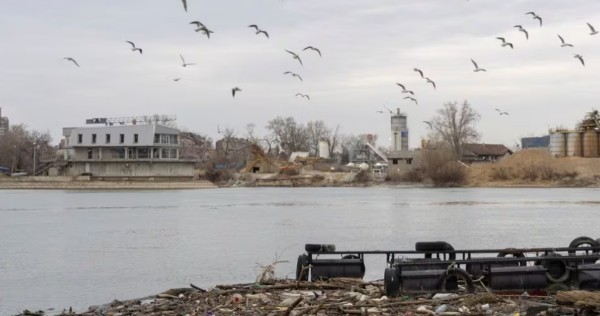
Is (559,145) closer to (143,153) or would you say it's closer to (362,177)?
(362,177)

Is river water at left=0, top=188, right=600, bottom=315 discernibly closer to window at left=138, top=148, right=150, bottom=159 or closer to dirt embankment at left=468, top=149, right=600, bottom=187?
dirt embankment at left=468, top=149, right=600, bottom=187

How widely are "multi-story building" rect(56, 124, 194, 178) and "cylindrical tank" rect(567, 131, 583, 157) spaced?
191 ft

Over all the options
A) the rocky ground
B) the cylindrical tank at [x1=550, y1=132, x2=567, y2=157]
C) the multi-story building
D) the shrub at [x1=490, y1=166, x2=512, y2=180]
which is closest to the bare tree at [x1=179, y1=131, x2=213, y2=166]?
the multi-story building

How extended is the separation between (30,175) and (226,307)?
4785 inches

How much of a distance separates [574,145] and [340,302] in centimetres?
10658

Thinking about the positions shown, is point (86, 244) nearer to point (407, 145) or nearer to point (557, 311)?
point (557, 311)

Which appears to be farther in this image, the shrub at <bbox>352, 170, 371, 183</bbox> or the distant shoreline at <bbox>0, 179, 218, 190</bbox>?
the shrub at <bbox>352, 170, 371, 183</bbox>

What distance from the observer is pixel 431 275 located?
553 inches

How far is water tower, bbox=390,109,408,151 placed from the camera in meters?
150

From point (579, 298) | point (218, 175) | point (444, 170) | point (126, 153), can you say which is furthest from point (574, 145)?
point (579, 298)

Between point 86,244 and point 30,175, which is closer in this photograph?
point 86,244

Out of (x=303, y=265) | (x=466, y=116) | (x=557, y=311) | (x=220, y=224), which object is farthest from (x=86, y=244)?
(x=466, y=116)

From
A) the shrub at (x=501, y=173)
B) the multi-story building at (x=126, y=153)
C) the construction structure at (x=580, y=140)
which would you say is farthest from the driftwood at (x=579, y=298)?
the multi-story building at (x=126, y=153)

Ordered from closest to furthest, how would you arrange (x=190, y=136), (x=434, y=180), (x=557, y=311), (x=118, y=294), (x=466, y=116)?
(x=557, y=311) → (x=118, y=294) → (x=434, y=180) → (x=466, y=116) → (x=190, y=136)
